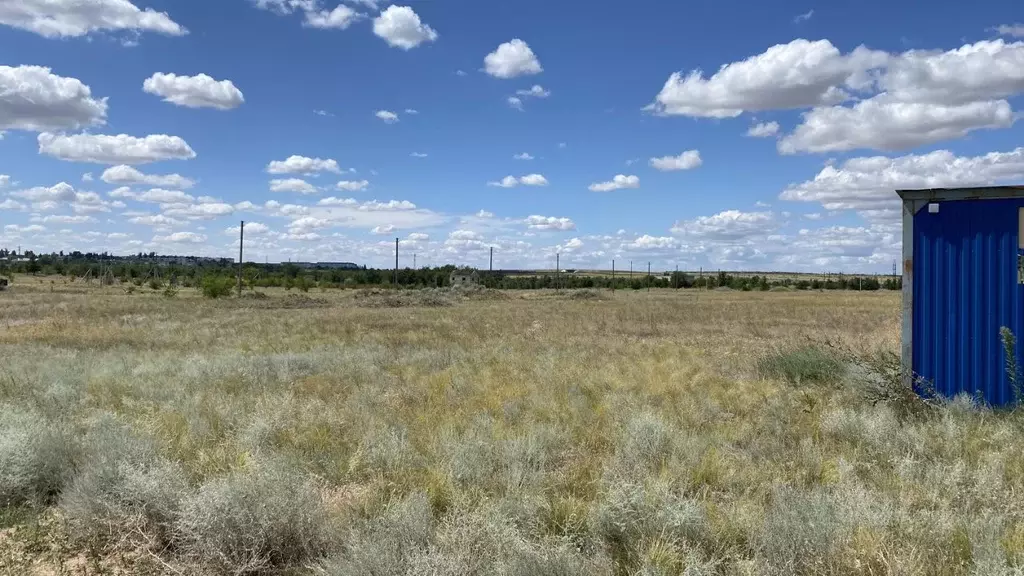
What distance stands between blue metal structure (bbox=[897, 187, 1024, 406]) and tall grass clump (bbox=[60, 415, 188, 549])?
8.04 metres

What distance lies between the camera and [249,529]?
162 inches

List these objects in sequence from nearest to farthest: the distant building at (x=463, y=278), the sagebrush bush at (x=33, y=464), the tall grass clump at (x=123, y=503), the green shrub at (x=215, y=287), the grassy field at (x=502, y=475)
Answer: the grassy field at (x=502, y=475) → the tall grass clump at (x=123, y=503) → the sagebrush bush at (x=33, y=464) → the green shrub at (x=215, y=287) → the distant building at (x=463, y=278)

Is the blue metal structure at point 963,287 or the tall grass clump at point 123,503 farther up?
the blue metal structure at point 963,287

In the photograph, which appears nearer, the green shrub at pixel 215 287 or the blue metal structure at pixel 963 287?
the blue metal structure at pixel 963 287

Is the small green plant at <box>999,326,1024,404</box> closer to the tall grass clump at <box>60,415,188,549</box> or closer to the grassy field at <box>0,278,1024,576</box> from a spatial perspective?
the grassy field at <box>0,278,1024,576</box>

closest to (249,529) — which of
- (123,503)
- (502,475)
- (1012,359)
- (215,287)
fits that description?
(123,503)

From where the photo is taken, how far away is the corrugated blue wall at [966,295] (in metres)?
7.46

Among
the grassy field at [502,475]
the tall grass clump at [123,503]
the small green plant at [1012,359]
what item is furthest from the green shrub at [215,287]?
the small green plant at [1012,359]

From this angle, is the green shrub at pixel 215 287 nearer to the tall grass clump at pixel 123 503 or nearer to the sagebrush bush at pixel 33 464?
the sagebrush bush at pixel 33 464

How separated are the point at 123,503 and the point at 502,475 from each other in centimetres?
281

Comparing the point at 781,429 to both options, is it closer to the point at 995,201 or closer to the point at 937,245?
the point at 937,245

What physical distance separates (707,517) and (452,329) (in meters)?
18.6

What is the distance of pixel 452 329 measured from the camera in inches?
894

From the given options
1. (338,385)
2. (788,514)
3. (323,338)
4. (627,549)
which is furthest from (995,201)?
(323,338)
